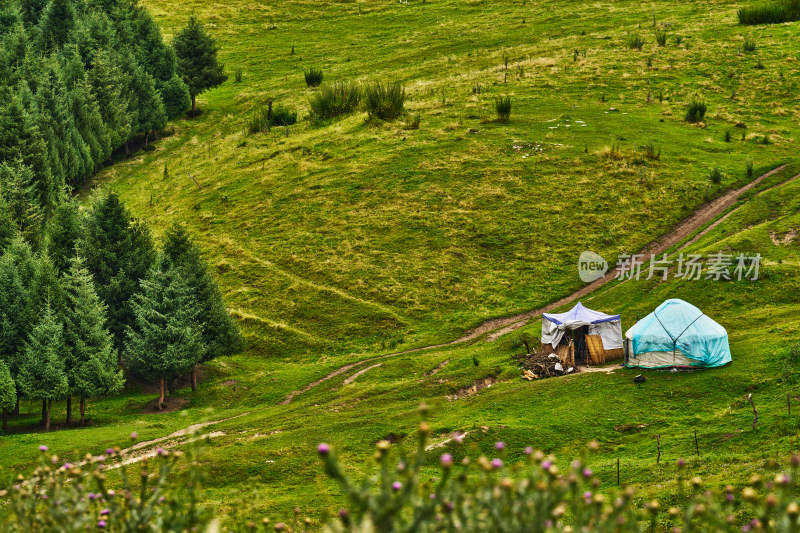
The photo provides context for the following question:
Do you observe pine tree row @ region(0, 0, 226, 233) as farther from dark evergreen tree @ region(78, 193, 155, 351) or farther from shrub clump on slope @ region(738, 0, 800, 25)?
shrub clump on slope @ region(738, 0, 800, 25)

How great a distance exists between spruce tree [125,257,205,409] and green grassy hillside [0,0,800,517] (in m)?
2.36

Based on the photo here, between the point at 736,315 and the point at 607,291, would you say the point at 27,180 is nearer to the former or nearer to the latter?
the point at 607,291

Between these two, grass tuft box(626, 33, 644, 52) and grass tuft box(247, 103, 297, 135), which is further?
grass tuft box(626, 33, 644, 52)

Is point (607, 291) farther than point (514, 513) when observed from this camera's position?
Yes

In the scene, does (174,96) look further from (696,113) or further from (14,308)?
(696,113)

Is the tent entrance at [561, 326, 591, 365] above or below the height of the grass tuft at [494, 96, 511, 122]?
below

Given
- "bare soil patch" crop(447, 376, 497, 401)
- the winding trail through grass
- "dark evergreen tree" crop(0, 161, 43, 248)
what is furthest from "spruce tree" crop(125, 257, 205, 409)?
"bare soil patch" crop(447, 376, 497, 401)

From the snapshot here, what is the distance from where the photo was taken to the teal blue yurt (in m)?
33.5

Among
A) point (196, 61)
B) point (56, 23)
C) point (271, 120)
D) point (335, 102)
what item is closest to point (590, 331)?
point (335, 102)

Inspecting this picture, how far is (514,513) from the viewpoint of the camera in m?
6.66

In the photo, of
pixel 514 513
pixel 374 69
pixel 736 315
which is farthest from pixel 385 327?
pixel 374 69

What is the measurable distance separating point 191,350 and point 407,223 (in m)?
22.3

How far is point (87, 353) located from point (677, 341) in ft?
101

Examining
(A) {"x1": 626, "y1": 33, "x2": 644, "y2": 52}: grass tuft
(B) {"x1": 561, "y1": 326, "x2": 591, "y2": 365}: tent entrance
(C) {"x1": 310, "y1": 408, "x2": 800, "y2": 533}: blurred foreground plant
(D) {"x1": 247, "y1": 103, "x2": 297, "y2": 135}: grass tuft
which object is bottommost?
(B) {"x1": 561, "y1": 326, "x2": 591, "y2": 365}: tent entrance
